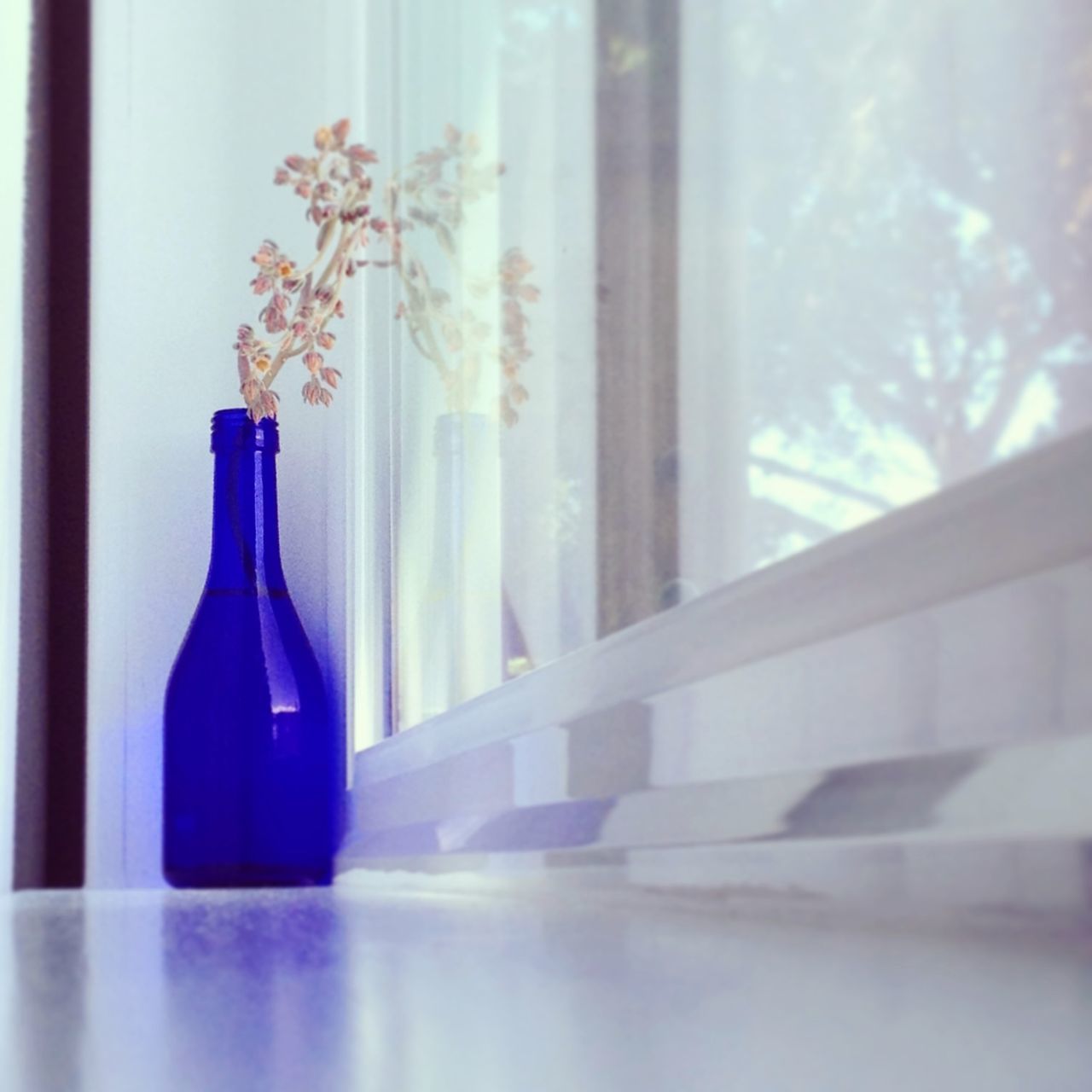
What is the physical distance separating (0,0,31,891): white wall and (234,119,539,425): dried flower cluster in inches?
8.8

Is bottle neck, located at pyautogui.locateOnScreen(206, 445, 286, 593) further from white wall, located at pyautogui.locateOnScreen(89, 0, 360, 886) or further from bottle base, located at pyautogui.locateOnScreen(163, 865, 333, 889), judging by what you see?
bottle base, located at pyautogui.locateOnScreen(163, 865, 333, 889)

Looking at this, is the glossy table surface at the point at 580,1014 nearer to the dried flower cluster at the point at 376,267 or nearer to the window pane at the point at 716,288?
the window pane at the point at 716,288

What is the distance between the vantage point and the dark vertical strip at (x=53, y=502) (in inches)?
48.1

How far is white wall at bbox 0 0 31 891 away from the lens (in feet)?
3.77

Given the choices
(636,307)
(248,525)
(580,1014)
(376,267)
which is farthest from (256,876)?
(580,1014)

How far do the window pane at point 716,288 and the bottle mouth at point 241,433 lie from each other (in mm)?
216

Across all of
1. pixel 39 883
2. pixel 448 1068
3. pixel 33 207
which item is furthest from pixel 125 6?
pixel 448 1068

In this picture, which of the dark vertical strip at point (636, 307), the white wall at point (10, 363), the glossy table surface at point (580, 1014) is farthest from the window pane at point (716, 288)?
the white wall at point (10, 363)

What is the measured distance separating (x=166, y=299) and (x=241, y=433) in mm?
229

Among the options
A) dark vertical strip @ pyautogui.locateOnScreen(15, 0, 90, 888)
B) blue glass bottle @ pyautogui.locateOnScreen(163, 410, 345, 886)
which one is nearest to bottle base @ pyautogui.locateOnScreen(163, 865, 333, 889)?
blue glass bottle @ pyautogui.locateOnScreen(163, 410, 345, 886)

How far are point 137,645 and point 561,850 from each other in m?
0.68

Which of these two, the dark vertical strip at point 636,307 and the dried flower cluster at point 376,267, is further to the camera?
the dried flower cluster at point 376,267

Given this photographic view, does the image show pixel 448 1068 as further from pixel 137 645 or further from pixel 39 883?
pixel 39 883

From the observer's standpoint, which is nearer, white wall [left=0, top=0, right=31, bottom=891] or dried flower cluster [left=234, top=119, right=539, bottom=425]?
dried flower cluster [left=234, top=119, right=539, bottom=425]
